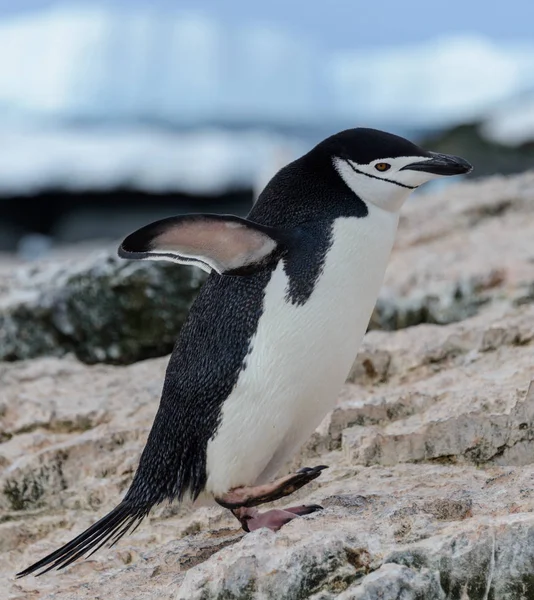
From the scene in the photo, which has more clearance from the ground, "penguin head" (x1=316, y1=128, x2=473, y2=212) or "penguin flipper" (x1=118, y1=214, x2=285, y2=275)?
"penguin head" (x1=316, y1=128, x2=473, y2=212)

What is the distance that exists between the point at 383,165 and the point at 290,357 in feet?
1.10

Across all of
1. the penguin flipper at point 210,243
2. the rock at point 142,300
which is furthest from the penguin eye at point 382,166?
the rock at point 142,300

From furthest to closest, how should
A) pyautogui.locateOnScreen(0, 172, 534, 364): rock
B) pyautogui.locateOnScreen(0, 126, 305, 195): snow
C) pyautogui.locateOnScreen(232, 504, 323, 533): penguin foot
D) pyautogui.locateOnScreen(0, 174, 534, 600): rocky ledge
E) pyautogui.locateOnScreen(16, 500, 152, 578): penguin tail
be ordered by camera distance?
pyautogui.locateOnScreen(0, 126, 305, 195): snow
pyautogui.locateOnScreen(0, 172, 534, 364): rock
pyautogui.locateOnScreen(16, 500, 152, 578): penguin tail
pyautogui.locateOnScreen(232, 504, 323, 533): penguin foot
pyautogui.locateOnScreen(0, 174, 534, 600): rocky ledge

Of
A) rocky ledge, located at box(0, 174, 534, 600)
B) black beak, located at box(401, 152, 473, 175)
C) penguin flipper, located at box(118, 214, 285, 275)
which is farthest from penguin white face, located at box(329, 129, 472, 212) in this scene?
rocky ledge, located at box(0, 174, 534, 600)

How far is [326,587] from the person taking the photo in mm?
1155

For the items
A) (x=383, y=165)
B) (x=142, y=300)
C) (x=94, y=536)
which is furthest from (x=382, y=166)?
(x=142, y=300)

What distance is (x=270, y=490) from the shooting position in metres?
1.40

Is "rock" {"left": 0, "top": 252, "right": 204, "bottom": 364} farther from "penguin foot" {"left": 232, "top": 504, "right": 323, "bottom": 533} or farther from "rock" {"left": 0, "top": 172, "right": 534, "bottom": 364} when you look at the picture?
"penguin foot" {"left": 232, "top": 504, "right": 323, "bottom": 533}

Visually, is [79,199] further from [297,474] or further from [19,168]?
[297,474]

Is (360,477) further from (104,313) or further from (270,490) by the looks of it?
(104,313)

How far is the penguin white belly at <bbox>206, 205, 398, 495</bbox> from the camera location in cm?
144

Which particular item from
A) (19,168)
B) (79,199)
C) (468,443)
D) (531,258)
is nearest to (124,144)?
(19,168)

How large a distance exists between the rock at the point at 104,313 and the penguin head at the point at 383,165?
4.08 feet

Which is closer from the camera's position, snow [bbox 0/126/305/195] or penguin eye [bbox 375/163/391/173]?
penguin eye [bbox 375/163/391/173]
